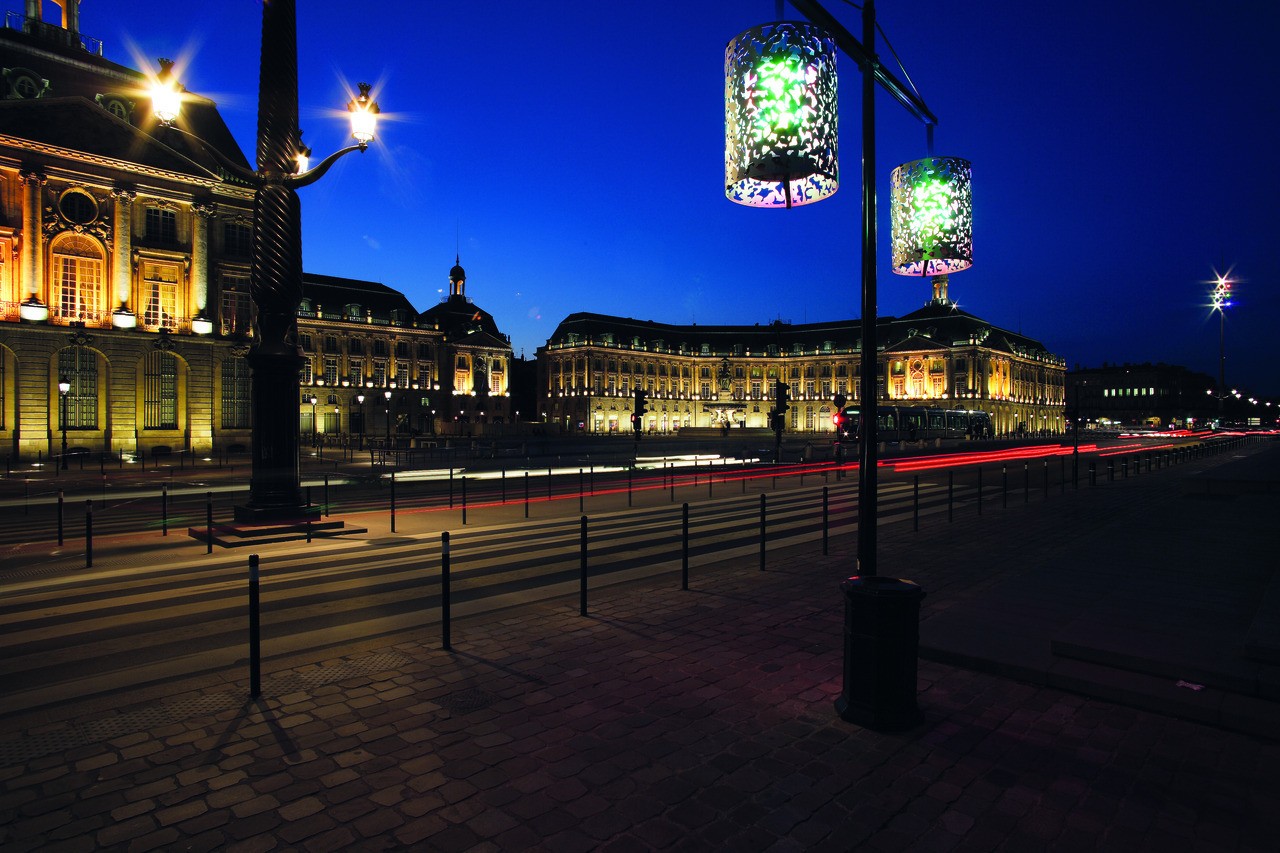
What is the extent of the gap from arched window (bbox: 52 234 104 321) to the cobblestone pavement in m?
48.8

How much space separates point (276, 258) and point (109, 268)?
40250mm

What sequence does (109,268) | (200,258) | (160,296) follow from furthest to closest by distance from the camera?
(200,258)
(160,296)
(109,268)

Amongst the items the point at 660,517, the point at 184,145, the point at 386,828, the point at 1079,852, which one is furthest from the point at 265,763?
the point at 184,145

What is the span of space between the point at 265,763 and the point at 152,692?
6.72 feet

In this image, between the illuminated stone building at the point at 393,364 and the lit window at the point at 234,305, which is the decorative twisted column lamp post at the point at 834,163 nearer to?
the lit window at the point at 234,305

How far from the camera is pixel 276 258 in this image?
14.0 m

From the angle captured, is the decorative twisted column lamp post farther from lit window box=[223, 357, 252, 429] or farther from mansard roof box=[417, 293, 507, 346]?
mansard roof box=[417, 293, 507, 346]

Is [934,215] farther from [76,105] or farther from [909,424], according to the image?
[909,424]

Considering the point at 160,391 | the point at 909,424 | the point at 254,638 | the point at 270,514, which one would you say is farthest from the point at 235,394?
the point at 909,424

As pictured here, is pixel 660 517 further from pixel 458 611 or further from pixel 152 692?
pixel 152 692

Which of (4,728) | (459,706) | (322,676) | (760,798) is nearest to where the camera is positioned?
(760,798)

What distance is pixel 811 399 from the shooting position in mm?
140125

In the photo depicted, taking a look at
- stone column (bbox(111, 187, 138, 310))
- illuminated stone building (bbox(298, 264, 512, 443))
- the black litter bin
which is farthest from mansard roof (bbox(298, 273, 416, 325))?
the black litter bin

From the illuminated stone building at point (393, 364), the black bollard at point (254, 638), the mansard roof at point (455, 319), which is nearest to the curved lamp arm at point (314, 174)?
the black bollard at point (254, 638)
